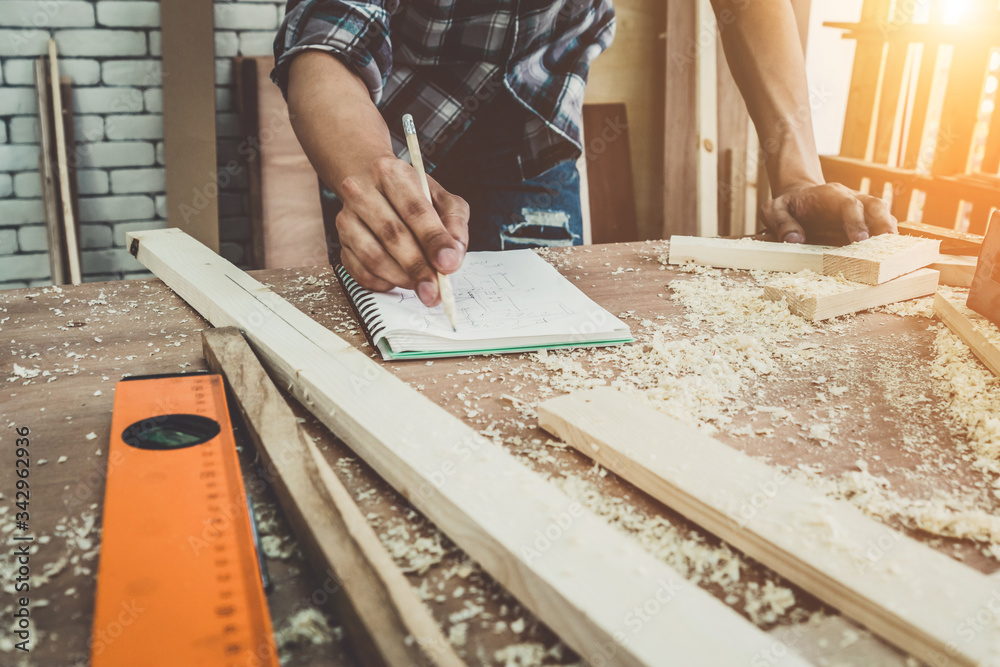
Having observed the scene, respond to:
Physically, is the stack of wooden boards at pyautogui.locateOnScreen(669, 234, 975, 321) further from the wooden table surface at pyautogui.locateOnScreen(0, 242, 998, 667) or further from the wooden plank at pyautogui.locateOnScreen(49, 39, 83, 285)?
the wooden plank at pyautogui.locateOnScreen(49, 39, 83, 285)

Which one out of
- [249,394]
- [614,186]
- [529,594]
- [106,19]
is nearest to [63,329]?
[249,394]

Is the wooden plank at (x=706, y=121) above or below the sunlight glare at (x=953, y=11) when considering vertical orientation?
below

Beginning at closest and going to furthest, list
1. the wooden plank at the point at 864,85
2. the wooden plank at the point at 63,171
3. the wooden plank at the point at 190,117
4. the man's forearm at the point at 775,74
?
the man's forearm at the point at 775,74 < the wooden plank at the point at 63,171 < the wooden plank at the point at 190,117 < the wooden plank at the point at 864,85

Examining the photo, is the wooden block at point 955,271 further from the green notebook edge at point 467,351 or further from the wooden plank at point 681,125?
the wooden plank at point 681,125

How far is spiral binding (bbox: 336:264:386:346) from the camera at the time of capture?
3.20 ft

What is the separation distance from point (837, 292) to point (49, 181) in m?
2.79

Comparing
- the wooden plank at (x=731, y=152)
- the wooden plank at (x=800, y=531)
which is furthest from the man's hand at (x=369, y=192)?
the wooden plank at (x=731, y=152)

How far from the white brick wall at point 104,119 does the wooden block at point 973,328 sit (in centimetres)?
264

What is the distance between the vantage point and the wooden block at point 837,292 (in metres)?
1.10

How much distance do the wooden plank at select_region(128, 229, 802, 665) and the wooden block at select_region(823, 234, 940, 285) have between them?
801mm

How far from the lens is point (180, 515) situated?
1.86ft

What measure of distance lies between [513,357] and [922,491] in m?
0.49

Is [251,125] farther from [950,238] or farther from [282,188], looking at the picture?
[950,238]

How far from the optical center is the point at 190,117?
273cm
